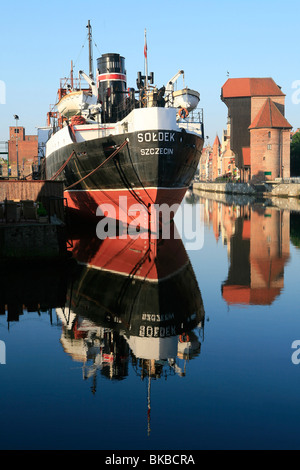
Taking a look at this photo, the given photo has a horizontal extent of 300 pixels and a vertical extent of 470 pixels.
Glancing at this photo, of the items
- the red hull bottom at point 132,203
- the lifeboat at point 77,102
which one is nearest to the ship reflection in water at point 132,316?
the red hull bottom at point 132,203

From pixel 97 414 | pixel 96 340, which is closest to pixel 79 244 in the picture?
pixel 96 340

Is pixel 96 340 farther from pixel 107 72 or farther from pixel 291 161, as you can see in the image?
pixel 291 161

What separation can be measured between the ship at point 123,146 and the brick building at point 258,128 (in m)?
68.4

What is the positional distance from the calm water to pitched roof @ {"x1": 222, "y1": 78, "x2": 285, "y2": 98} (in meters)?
101

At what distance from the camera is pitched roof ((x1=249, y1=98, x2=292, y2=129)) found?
104000 millimetres

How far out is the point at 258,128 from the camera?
343ft

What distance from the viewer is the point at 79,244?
27.5 meters

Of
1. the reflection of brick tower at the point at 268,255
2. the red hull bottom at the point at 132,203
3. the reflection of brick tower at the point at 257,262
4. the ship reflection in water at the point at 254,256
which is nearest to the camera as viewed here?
the reflection of brick tower at the point at 257,262

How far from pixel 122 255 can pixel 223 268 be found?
15.9ft

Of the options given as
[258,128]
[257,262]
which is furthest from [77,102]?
[258,128]

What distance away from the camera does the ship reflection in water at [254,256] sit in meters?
16.5

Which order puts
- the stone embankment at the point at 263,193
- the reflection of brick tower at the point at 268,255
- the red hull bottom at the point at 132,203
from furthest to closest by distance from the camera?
the stone embankment at the point at 263,193
the red hull bottom at the point at 132,203
the reflection of brick tower at the point at 268,255

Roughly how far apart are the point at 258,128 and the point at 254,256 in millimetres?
84857

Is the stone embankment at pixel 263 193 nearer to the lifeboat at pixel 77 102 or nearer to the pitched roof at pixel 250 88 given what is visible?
the pitched roof at pixel 250 88
